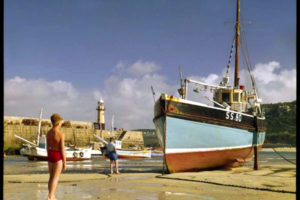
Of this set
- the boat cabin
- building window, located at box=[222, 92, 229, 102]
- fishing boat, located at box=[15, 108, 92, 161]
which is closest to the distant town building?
fishing boat, located at box=[15, 108, 92, 161]

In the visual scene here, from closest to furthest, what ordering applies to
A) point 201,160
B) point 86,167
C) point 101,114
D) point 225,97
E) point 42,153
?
point 201,160
point 225,97
point 86,167
point 42,153
point 101,114

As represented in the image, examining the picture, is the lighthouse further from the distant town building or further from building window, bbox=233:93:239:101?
building window, bbox=233:93:239:101

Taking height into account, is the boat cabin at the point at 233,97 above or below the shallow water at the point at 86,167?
above

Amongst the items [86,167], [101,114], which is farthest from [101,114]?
[86,167]

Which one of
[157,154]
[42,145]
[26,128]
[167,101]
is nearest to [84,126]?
[26,128]

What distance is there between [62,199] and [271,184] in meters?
6.68

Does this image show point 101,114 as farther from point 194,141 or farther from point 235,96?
point 194,141

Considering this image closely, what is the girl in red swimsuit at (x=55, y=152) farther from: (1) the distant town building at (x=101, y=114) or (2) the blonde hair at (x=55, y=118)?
(1) the distant town building at (x=101, y=114)

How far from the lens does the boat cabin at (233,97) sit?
74.2 feet

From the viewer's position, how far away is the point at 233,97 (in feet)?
74.8

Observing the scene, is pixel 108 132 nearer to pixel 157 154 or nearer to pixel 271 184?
pixel 157 154

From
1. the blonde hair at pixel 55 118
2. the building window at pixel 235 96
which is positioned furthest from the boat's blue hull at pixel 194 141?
the blonde hair at pixel 55 118

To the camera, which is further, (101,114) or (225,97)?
(101,114)

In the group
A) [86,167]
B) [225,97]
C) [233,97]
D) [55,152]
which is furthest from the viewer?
[86,167]
